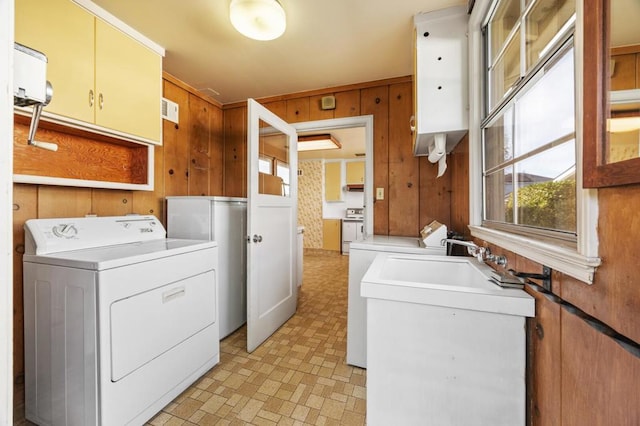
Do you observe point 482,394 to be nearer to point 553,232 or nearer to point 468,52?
point 553,232

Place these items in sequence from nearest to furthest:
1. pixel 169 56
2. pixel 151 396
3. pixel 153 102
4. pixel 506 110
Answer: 1. pixel 506 110
2. pixel 151 396
3. pixel 153 102
4. pixel 169 56

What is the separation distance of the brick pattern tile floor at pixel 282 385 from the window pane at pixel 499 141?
59.9 inches

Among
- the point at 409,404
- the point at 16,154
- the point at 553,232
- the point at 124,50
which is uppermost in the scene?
the point at 124,50

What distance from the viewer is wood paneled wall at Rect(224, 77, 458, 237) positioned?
2361 millimetres

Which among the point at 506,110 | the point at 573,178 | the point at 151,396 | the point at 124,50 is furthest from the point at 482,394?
the point at 124,50

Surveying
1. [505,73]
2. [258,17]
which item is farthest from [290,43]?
[505,73]

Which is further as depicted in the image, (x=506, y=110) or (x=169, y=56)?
A: (x=169, y=56)

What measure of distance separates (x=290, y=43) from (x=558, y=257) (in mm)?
2066

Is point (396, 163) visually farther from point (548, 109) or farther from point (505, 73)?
point (548, 109)

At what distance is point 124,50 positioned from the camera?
177cm

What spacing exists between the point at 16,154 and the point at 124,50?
0.92m

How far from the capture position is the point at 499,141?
129 centimetres

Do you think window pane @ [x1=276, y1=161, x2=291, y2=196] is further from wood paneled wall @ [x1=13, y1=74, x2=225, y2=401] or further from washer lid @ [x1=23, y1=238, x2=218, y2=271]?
washer lid @ [x1=23, y1=238, x2=218, y2=271]

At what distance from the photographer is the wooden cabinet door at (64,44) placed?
1.31 metres
